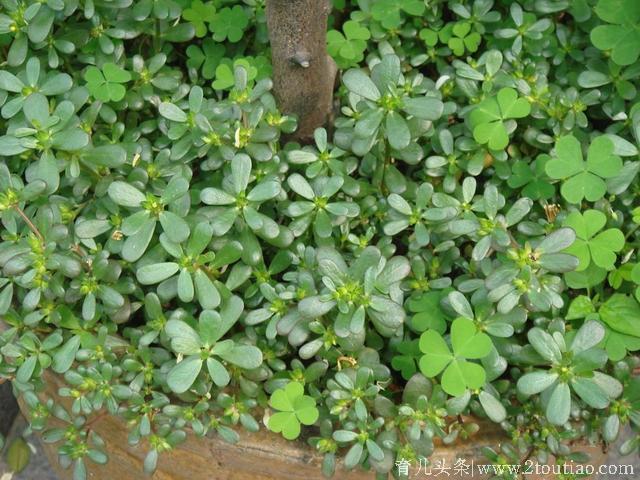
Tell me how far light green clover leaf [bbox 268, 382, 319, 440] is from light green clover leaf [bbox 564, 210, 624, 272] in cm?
51

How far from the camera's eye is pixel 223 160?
4.66 feet

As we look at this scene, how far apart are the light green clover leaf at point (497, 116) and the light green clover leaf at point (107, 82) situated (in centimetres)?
67

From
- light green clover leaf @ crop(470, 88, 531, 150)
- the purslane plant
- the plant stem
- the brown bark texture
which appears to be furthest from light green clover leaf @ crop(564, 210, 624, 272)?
the plant stem

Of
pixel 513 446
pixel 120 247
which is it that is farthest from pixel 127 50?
pixel 513 446

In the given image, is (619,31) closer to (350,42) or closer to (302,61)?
(350,42)

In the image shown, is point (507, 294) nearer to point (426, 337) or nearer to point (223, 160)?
point (426, 337)

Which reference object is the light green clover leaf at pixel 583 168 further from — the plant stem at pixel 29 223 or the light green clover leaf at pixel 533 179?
the plant stem at pixel 29 223

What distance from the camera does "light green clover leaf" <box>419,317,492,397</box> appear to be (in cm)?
119

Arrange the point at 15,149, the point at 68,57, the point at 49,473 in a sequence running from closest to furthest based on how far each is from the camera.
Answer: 1. the point at 15,149
2. the point at 68,57
3. the point at 49,473

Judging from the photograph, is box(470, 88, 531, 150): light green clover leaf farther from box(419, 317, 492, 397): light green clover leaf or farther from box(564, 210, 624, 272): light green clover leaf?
Result: box(419, 317, 492, 397): light green clover leaf

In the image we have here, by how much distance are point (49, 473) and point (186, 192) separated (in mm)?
1305

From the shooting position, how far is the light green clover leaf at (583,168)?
1.35 meters

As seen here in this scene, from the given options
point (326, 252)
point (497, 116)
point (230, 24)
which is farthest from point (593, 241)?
point (230, 24)

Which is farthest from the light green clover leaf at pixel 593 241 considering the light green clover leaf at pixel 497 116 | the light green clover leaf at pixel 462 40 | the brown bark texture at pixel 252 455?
the light green clover leaf at pixel 462 40
